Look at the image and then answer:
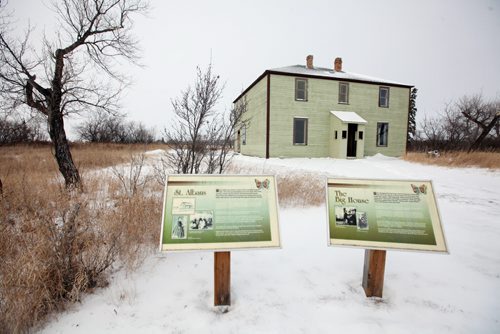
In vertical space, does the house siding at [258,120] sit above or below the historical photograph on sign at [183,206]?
above

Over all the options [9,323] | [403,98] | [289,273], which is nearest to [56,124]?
[9,323]

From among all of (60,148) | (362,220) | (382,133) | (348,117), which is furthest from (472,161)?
(60,148)

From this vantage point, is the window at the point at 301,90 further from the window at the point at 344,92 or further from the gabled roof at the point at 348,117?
the window at the point at 344,92

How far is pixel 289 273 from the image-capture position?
2.86m

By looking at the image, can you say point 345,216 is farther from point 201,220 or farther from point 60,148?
point 60,148

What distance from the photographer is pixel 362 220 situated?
2.23 m

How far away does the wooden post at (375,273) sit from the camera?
235 centimetres

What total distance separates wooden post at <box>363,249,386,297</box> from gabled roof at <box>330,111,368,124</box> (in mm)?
14798

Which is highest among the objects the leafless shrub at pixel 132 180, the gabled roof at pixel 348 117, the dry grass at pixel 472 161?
the gabled roof at pixel 348 117

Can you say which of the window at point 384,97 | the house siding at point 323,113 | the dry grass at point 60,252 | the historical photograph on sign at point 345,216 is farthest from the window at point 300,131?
the historical photograph on sign at point 345,216

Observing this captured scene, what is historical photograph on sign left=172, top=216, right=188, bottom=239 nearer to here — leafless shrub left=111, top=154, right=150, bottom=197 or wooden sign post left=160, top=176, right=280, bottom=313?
wooden sign post left=160, top=176, right=280, bottom=313

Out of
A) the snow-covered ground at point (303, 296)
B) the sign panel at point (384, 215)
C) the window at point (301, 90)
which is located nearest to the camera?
the snow-covered ground at point (303, 296)

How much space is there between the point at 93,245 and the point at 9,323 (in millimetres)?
962

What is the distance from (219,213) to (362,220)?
1381mm
